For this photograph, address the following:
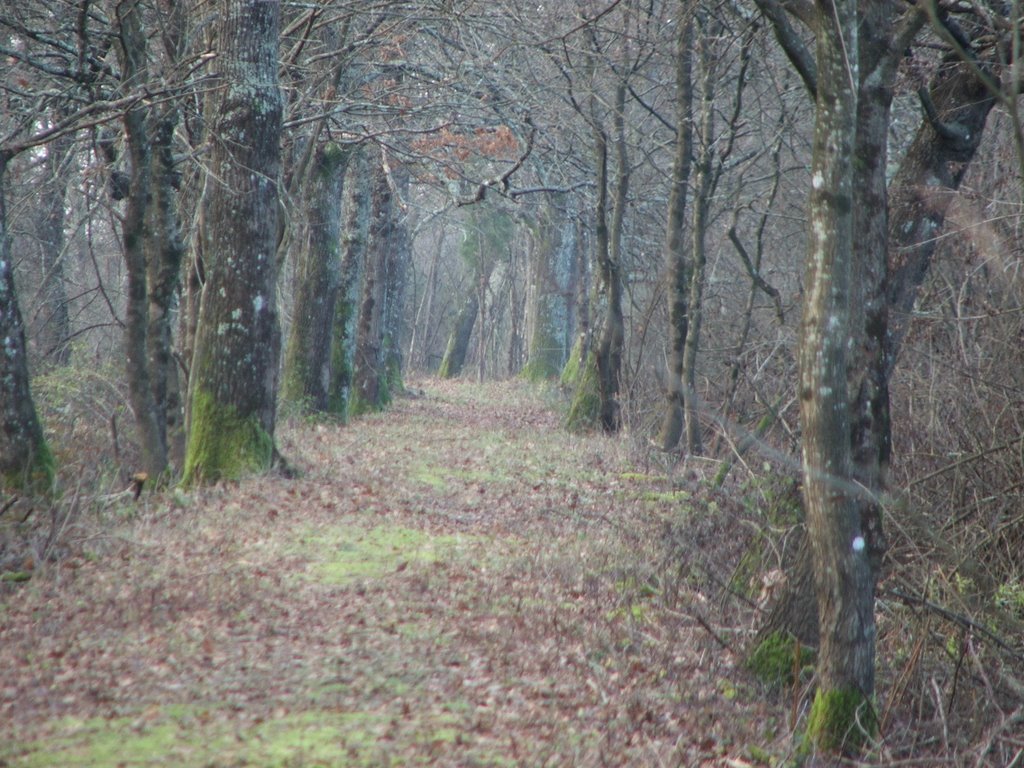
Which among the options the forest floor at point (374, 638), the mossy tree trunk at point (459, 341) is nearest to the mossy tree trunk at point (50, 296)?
the forest floor at point (374, 638)

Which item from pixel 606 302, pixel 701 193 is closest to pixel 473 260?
Result: pixel 606 302

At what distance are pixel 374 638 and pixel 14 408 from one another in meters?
5.67

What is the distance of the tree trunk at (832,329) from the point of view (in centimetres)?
484

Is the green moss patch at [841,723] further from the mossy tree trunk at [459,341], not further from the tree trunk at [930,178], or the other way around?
the mossy tree trunk at [459,341]

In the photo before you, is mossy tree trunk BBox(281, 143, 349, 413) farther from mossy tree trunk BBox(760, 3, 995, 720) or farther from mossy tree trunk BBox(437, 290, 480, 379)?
mossy tree trunk BBox(437, 290, 480, 379)

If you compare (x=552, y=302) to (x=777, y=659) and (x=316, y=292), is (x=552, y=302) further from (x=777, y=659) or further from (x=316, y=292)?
(x=777, y=659)

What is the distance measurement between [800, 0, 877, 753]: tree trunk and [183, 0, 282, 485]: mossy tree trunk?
7.27m

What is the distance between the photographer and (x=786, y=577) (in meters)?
6.52

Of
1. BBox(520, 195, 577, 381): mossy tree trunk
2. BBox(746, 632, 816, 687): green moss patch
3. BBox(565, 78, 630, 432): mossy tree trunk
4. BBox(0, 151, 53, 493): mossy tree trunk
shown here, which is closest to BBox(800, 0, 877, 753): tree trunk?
BBox(746, 632, 816, 687): green moss patch

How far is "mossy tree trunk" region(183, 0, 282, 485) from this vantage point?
11.0 meters

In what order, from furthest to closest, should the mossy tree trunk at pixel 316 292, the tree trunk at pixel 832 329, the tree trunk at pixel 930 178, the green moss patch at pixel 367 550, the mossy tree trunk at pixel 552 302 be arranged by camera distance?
1. the mossy tree trunk at pixel 552 302
2. the mossy tree trunk at pixel 316 292
3. the green moss patch at pixel 367 550
4. the tree trunk at pixel 930 178
5. the tree trunk at pixel 832 329

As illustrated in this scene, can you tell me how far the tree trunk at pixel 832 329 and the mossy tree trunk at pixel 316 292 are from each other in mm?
13218

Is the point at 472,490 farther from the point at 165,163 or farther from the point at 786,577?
the point at 786,577

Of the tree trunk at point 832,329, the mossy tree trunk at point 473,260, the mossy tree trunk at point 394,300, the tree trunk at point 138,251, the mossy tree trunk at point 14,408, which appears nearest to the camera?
the tree trunk at point 832,329
